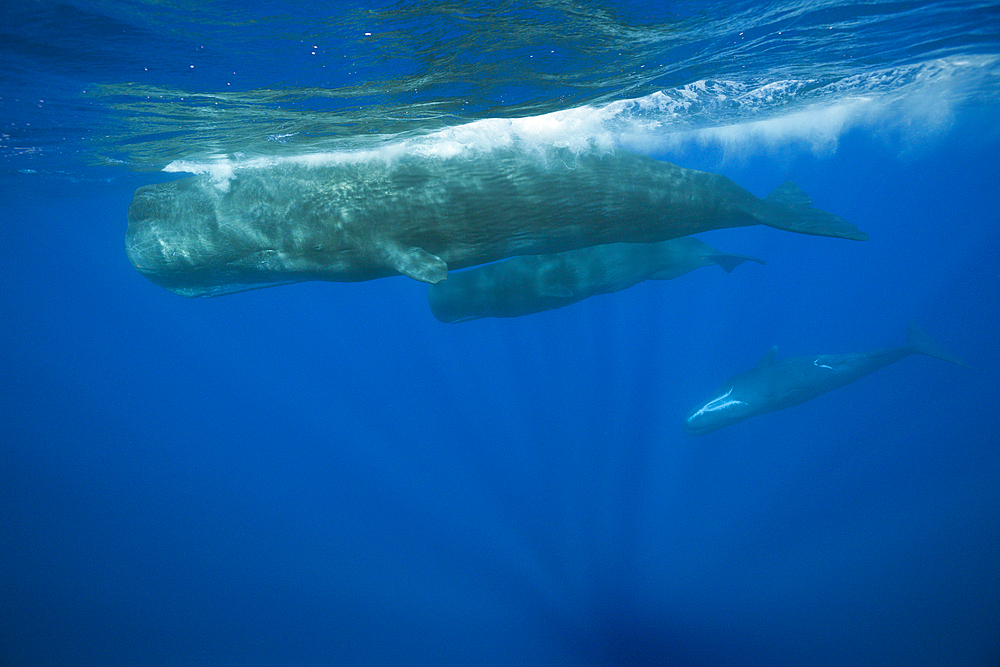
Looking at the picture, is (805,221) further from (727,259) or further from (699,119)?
(699,119)

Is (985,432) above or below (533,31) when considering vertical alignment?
below

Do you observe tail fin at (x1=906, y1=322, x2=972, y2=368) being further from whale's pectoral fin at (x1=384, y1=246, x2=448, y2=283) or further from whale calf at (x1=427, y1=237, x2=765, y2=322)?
whale's pectoral fin at (x1=384, y1=246, x2=448, y2=283)

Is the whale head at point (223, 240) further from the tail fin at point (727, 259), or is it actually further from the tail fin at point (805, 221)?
the tail fin at point (727, 259)

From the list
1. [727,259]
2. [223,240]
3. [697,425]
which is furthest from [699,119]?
[223,240]

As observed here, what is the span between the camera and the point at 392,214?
379 cm

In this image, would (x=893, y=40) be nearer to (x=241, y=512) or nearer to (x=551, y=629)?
(x=551, y=629)

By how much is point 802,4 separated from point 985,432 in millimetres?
27305

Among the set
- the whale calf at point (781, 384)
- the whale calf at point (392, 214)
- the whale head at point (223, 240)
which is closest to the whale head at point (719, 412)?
the whale calf at point (781, 384)

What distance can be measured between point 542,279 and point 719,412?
654 cm

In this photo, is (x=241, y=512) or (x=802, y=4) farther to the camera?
(x=241, y=512)

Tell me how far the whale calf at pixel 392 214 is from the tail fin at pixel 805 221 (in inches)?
1.3

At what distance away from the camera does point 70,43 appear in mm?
4555

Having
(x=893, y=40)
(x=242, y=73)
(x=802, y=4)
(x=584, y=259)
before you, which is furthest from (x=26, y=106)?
(x=893, y=40)

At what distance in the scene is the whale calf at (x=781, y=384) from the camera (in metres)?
10.1
